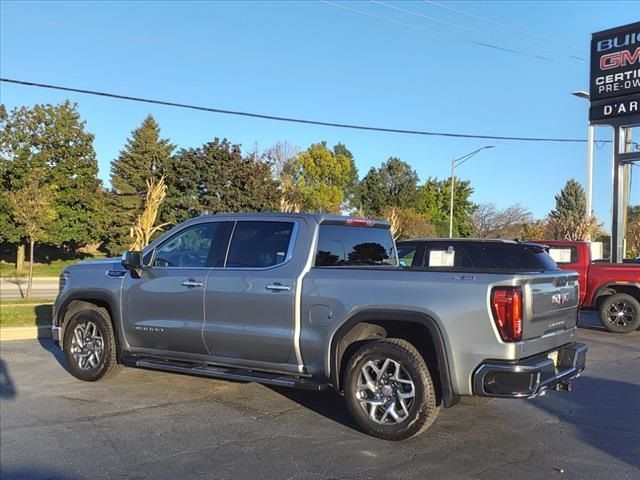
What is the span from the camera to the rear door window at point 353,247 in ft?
19.7

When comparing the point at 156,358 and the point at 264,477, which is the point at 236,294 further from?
the point at 264,477

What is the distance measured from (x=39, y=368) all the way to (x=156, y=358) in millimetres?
2338

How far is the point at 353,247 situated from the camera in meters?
6.37

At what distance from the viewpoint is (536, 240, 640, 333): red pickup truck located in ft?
40.6

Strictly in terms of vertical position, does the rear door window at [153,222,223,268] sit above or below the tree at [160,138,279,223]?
below

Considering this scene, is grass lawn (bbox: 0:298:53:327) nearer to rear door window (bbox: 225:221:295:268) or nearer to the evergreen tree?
rear door window (bbox: 225:221:295:268)

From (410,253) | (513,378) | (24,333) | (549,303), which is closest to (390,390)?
(513,378)

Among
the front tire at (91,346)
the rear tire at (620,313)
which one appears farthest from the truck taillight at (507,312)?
the rear tire at (620,313)

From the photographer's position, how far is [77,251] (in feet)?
157

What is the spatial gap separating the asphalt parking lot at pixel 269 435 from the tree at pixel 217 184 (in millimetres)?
38959

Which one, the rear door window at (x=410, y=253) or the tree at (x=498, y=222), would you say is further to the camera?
the tree at (x=498, y=222)

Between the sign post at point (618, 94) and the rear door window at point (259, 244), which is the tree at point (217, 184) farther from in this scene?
the rear door window at point (259, 244)

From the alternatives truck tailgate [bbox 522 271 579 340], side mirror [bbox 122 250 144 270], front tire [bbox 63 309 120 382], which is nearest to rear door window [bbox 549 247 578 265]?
truck tailgate [bbox 522 271 579 340]

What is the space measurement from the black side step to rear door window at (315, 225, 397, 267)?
1115mm
